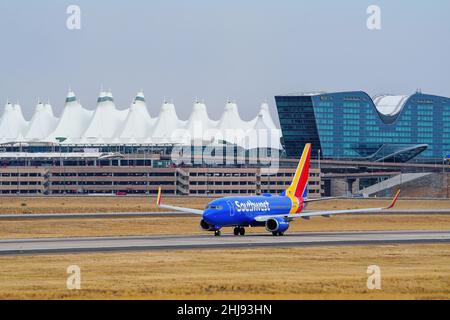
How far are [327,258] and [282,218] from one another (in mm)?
20825

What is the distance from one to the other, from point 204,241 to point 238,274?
20.2m

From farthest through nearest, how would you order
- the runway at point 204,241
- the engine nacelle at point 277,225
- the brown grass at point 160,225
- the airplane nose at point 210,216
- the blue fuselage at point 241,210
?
the brown grass at point 160,225
the engine nacelle at point 277,225
the blue fuselage at point 241,210
the airplane nose at point 210,216
the runway at point 204,241

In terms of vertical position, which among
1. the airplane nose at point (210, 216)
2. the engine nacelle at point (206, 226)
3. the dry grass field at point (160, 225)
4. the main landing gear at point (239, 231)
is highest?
the airplane nose at point (210, 216)

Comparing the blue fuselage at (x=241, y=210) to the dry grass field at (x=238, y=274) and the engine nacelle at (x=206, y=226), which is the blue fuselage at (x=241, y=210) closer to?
the engine nacelle at (x=206, y=226)

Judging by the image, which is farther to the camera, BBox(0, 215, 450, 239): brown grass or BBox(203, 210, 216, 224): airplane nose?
BBox(0, 215, 450, 239): brown grass

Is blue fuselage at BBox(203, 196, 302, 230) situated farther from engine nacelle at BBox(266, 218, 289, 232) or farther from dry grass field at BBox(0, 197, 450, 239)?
dry grass field at BBox(0, 197, 450, 239)

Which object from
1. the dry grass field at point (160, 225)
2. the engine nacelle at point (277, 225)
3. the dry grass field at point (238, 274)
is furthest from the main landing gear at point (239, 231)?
the dry grass field at point (238, 274)

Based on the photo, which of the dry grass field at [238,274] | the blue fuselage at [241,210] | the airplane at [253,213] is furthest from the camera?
the airplane at [253,213]

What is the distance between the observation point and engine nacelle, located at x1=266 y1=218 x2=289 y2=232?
237 feet

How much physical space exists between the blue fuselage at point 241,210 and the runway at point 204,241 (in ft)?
3.41

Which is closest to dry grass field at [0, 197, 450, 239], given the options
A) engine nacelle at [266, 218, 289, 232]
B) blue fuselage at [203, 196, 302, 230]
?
blue fuselage at [203, 196, 302, 230]

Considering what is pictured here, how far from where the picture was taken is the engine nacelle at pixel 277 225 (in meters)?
72.1

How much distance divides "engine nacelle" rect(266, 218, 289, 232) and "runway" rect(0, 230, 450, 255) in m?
0.66
